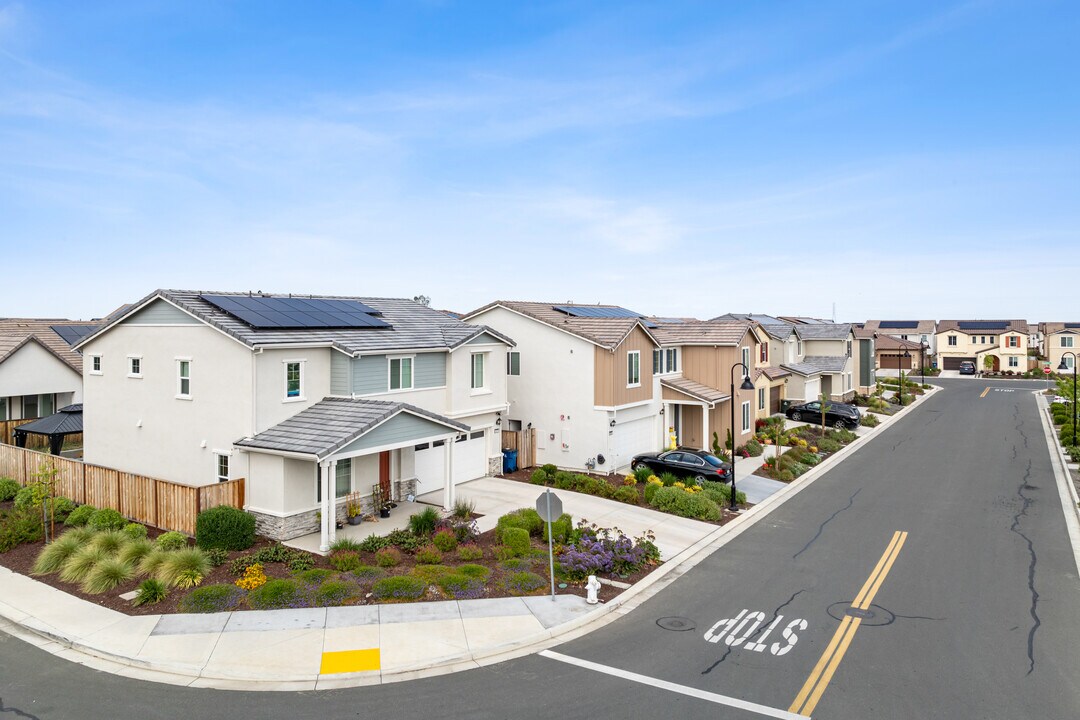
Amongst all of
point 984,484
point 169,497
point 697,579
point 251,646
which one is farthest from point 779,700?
point 984,484

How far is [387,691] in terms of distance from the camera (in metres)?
10.6

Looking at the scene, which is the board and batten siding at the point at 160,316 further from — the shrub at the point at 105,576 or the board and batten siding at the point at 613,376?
the board and batten siding at the point at 613,376

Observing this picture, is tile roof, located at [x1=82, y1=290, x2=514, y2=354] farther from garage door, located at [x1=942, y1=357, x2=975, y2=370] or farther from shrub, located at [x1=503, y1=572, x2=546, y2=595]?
garage door, located at [x1=942, y1=357, x2=975, y2=370]

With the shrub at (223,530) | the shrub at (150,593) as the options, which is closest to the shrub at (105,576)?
the shrub at (150,593)

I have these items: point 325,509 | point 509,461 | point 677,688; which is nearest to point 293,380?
point 325,509

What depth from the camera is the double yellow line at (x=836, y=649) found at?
34.1ft

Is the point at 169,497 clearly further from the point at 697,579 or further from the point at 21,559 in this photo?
the point at 697,579

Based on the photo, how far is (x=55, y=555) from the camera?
16.3 meters

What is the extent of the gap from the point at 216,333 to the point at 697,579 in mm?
15533

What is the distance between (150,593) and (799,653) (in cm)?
1329

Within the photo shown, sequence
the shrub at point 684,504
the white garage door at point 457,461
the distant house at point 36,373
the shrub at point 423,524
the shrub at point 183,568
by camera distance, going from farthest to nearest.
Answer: the distant house at point 36,373 < the white garage door at point 457,461 < the shrub at point 684,504 < the shrub at point 423,524 < the shrub at point 183,568

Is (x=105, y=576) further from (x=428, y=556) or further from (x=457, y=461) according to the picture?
(x=457, y=461)

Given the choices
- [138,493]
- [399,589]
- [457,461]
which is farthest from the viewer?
[457,461]

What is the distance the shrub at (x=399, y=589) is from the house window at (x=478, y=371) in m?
12.4
